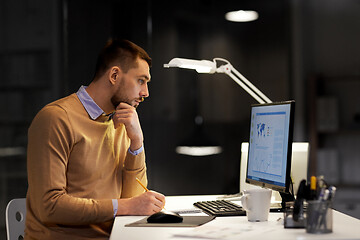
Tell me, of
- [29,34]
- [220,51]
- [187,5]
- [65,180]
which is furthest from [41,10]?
→ [65,180]

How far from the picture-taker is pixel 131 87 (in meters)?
2.31

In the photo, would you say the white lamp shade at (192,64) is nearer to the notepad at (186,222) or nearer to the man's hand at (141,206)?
the man's hand at (141,206)

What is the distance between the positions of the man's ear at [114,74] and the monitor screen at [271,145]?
0.60 meters

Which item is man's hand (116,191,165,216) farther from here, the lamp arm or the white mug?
the lamp arm

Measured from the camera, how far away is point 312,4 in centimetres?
450

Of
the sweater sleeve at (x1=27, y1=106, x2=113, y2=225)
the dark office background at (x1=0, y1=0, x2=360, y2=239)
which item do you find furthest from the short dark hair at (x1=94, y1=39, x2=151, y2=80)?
the dark office background at (x1=0, y1=0, x2=360, y2=239)

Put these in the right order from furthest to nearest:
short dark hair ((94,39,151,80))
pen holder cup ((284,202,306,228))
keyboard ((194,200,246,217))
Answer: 1. short dark hair ((94,39,151,80))
2. keyboard ((194,200,246,217))
3. pen holder cup ((284,202,306,228))

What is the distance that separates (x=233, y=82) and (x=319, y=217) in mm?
2993

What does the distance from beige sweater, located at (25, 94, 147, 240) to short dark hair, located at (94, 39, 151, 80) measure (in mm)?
206

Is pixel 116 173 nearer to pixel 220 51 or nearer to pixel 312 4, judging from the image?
pixel 220 51

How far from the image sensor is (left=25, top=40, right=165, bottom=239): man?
1.96 m

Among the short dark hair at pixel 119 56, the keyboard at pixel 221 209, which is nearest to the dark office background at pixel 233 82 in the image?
the short dark hair at pixel 119 56

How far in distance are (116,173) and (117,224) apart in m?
0.52

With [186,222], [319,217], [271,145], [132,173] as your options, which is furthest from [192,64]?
[319,217]
